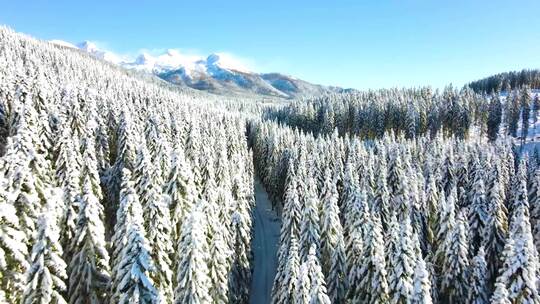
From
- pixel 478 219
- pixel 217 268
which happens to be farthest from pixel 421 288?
pixel 478 219

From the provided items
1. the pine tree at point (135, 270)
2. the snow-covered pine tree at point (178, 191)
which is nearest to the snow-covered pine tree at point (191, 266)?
the pine tree at point (135, 270)

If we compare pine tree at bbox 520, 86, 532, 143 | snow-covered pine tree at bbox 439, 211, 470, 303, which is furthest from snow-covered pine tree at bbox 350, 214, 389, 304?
pine tree at bbox 520, 86, 532, 143

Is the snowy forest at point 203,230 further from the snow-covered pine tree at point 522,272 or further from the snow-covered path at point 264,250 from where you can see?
the snow-covered path at point 264,250

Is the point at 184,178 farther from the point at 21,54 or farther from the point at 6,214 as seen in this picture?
the point at 21,54

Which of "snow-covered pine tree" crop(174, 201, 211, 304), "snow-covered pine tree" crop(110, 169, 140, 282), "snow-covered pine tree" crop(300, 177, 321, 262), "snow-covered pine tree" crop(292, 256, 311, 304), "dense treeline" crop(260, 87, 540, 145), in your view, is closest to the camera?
"snow-covered pine tree" crop(110, 169, 140, 282)

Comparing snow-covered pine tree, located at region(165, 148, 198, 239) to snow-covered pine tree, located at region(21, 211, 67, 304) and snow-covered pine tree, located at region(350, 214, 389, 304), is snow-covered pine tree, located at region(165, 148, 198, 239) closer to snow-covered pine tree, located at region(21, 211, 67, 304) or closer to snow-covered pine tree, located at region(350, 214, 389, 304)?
snow-covered pine tree, located at region(21, 211, 67, 304)

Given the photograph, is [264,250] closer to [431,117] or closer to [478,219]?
[478,219]
